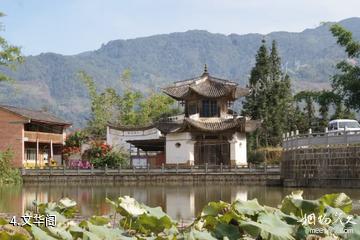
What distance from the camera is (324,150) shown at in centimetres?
2619

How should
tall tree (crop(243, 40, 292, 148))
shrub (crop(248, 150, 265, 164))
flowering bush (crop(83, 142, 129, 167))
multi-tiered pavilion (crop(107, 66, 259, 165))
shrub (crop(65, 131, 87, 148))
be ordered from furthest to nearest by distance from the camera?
shrub (crop(65, 131, 87, 148)) → tall tree (crop(243, 40, 292, 148)) → shrub (crop(248, 150, 265, 164)) → multi-tiered pavilion (crop(107, 66, 259, 165)) → flowering bush (crop(83, 142, 129, 167))

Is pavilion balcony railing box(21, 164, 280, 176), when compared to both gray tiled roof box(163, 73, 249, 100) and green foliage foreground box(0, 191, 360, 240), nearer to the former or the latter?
gray tiled roof box(163, 73, 249, 100)

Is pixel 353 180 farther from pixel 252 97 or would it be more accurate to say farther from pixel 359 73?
pixel 252 97

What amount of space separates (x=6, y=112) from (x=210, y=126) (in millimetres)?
13873

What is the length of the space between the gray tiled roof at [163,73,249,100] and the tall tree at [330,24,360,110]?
11.7 meters

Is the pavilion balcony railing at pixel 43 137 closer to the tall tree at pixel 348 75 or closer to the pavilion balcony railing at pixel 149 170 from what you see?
the pavilion balcony railing at pixel 149 170

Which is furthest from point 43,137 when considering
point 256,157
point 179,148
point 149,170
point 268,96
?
point 268,96

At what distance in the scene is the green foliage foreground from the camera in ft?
16.5

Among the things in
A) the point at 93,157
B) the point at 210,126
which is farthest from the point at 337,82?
the point at 93,157

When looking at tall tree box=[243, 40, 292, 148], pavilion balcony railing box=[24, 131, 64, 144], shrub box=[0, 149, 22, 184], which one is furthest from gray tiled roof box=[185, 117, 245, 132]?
shrub box=[0, 149, 22, 184]

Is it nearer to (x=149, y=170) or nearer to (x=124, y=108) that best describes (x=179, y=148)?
(x=149, y=170)

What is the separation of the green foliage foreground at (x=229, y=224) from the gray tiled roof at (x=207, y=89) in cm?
3346

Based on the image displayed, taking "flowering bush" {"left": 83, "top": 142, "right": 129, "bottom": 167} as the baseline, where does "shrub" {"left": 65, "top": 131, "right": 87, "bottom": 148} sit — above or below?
above

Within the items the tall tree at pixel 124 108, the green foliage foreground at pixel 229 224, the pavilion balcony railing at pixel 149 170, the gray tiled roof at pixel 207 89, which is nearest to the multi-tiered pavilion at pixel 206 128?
the gray tiled roof at pixel 207 89
